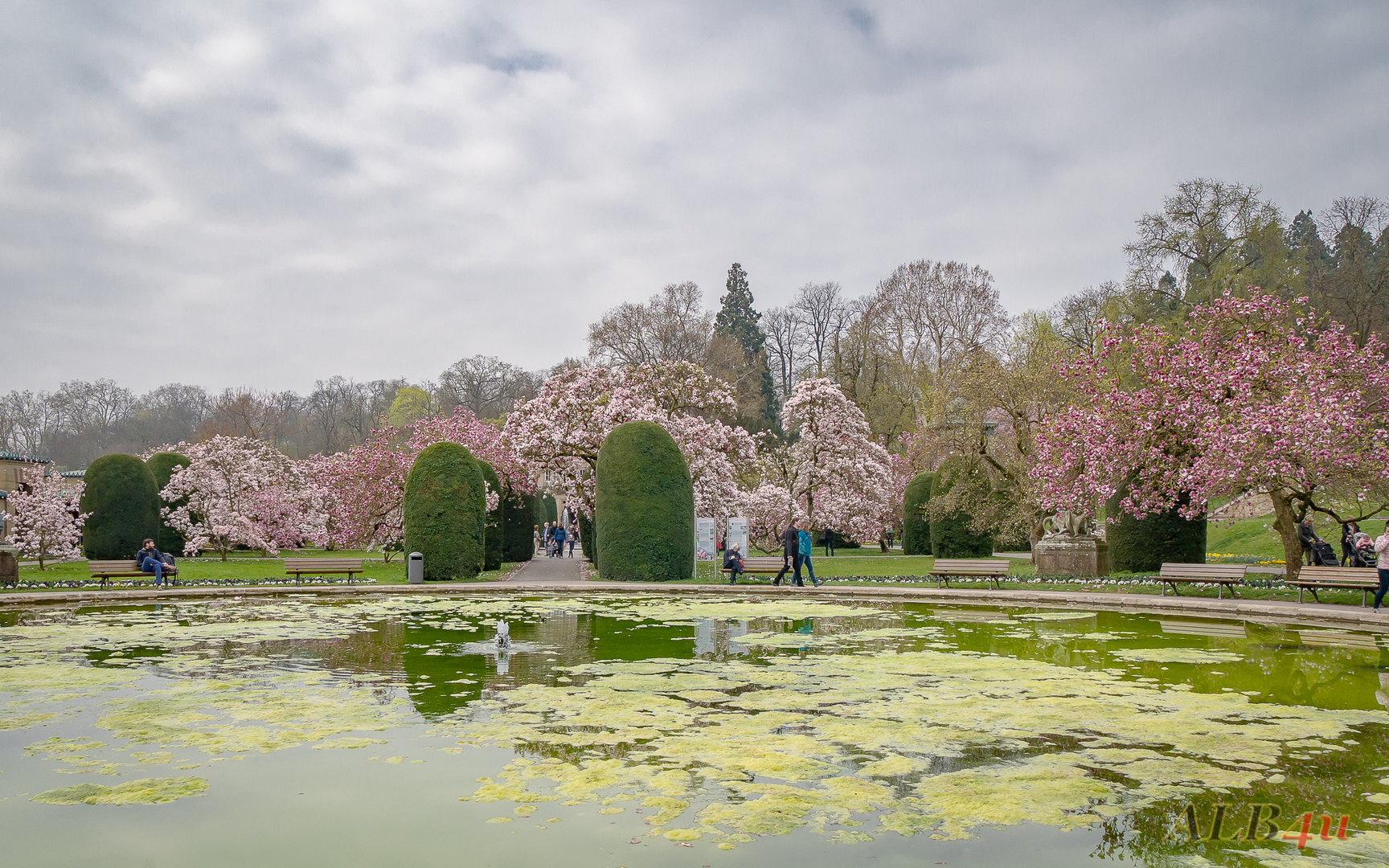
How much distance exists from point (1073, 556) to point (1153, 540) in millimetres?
2127

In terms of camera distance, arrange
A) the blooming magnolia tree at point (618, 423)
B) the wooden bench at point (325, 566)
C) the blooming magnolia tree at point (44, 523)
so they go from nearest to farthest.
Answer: the wooden bench at point (325, 566)
the blooming magnolia tree at point (44, 523)
the blooming magnolia tree at point (618, 423)

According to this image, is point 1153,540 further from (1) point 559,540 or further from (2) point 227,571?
(2) point 227,571

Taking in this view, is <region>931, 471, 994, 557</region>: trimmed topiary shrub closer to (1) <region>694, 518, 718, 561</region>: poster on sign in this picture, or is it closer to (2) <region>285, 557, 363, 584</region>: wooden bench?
(1) <region>694, 518, 718, 561</region>: poster on sign

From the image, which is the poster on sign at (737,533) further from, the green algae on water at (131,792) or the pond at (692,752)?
the green algae on water at (131,792)

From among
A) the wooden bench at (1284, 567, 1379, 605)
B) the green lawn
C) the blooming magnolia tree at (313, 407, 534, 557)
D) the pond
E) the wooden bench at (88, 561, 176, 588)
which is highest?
the blooming magnolia tree at (313, 407, 534, 557)

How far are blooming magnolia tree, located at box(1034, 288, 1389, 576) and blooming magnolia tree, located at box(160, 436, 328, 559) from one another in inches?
1033

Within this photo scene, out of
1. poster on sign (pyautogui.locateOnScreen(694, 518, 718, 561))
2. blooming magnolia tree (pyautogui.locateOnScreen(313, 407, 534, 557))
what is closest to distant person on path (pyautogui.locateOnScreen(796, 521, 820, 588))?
poster on sign (pyautogui.locateOnScreen(694, 518, 718, 561))

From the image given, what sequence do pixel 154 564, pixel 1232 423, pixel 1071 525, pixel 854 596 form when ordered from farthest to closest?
pixel 1071 525, pixel 154 564, pixel 854 596, pixel 1232 423

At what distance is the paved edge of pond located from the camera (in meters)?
15.2

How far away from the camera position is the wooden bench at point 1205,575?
17.4 meters

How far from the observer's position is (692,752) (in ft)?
21.3

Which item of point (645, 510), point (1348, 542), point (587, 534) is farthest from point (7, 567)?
point (1348, 542)

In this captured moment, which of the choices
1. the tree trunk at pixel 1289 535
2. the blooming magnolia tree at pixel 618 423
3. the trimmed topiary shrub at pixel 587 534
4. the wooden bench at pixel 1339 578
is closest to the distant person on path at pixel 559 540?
the trimmed topiary shrub at pixel 587 534

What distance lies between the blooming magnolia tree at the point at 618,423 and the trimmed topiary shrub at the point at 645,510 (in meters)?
3.32
